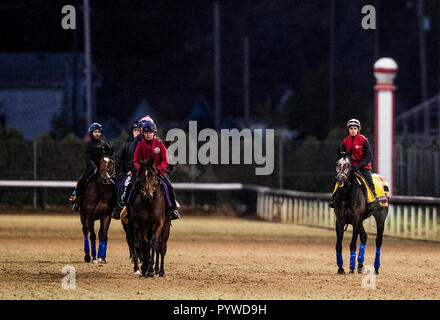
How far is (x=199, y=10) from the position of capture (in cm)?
8619

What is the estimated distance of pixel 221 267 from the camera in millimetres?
18703

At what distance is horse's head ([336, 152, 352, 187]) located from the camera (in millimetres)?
17156

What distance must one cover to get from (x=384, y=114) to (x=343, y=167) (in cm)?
1177

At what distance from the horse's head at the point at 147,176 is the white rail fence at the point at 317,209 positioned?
11.9m

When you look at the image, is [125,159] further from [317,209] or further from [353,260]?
[317,209]

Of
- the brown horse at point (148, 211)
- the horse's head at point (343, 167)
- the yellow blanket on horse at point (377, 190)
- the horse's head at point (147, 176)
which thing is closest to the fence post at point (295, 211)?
the yellow blanket on horse at point (377, 190)

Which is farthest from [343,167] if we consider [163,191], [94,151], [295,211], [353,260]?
[295,211]

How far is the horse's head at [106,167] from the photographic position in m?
18.8

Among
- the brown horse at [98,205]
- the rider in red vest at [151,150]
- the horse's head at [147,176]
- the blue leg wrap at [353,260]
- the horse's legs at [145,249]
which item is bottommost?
the blue leg wrap at [353,260]

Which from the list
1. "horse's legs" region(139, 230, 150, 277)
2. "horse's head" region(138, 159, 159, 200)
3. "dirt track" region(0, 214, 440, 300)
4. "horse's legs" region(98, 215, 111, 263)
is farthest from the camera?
"horse's legs" region(98, 215, 111, 263)

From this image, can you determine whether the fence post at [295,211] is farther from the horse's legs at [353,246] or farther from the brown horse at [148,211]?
the brown horse at [148,211]

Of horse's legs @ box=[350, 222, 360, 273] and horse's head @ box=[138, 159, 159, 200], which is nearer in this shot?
horse's head @ box=[138, 159, 159, 200]

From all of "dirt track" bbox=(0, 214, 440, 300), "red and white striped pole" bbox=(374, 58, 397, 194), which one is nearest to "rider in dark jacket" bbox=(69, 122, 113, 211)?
"dirt track" bbox=(0, 214, 440, 300)

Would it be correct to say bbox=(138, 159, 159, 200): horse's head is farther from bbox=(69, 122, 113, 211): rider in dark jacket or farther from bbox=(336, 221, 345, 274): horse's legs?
bbox=(336, 221, 345, 274): horse's legs
